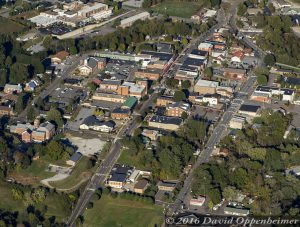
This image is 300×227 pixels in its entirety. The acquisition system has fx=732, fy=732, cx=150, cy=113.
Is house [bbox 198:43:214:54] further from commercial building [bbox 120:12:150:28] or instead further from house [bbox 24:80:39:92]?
house [bbox 24:80:39:92]

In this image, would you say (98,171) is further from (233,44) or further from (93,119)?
(233,44)

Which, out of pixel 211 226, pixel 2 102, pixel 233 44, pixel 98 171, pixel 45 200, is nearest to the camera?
pixel 211 226

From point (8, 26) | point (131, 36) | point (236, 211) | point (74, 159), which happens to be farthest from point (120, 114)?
point (8, 26)

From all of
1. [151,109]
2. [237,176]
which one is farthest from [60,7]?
[237,176]

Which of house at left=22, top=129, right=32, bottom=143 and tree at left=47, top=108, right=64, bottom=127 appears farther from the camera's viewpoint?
tree at left=47, top=108, right=64, bottom=127

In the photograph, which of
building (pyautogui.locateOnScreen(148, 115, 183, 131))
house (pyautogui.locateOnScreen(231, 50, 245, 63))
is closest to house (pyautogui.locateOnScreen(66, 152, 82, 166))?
building (pyautogui.locateOnScreen(148, 115, 183, 131))

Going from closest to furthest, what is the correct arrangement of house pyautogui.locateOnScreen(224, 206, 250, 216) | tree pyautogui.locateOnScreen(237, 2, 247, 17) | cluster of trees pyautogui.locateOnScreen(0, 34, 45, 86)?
house pyautogui.locateOnScreen(224, 206, 250, 216) < cluster of trees pyautogui.locateOnScreen(0, 34, 45, 86) < tree pyautogui.locateOnScreen(237, 2, 247, 17)
